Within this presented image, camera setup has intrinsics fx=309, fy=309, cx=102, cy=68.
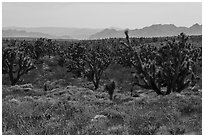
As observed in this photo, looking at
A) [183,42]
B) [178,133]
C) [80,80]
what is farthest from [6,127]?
[80,80]

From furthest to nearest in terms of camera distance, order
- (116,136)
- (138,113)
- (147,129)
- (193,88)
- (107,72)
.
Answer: (107,72) → (193,88) → (138,113) → (147,129) → (116,136)

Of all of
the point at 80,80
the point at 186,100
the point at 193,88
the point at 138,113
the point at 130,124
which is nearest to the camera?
the point at 130,124

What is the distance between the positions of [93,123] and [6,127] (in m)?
2.73

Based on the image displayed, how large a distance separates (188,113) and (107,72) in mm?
25741

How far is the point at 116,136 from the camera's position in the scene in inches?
335

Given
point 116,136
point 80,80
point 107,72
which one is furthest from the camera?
point 107,72

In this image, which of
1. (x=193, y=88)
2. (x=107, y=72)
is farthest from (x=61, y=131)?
(x=107, y=72)

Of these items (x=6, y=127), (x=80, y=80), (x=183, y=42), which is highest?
(x=183, y=42)

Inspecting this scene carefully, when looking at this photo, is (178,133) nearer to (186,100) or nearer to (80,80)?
(186,100)

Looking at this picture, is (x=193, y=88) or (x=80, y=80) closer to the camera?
(x=193, y=88)

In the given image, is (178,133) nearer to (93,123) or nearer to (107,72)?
(93,123)

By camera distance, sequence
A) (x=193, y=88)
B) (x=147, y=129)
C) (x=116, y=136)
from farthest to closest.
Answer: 1. (x=193, y=88)
2. (x=147, y=129)
3. (x=116, y=136)

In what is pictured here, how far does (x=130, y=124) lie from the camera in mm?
9898

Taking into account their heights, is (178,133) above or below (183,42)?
below
